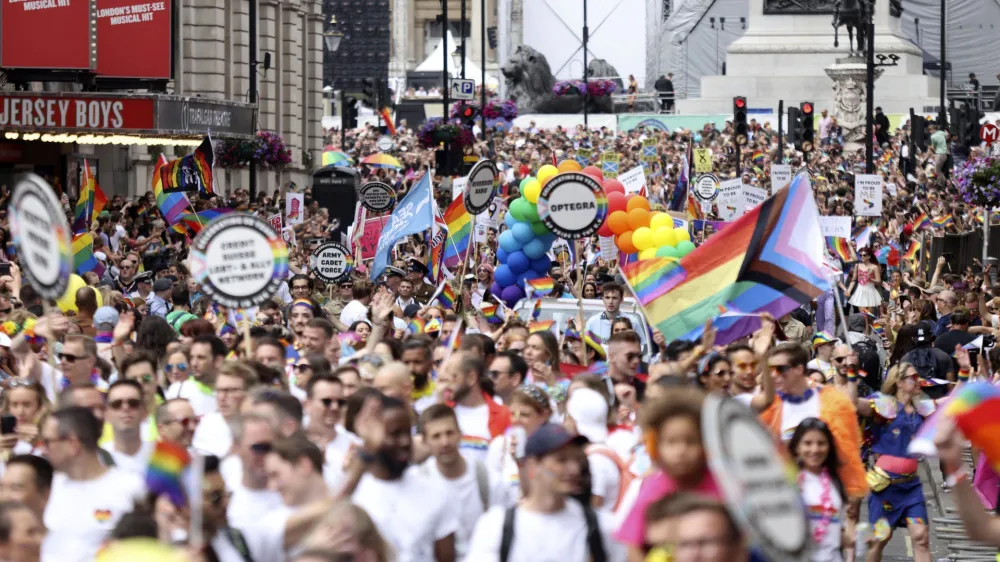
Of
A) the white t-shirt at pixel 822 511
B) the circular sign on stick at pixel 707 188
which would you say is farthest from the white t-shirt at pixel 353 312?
the circular sign on stick at pixel 707 188

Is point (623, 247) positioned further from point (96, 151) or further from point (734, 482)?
point (96, 151)

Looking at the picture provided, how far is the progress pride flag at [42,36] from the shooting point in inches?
1117

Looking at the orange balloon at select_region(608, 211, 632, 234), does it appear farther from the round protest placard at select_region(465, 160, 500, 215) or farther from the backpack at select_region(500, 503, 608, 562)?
the backpack at select_region(500, 503, 608, 562)

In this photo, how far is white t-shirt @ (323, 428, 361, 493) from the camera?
789 centimetres

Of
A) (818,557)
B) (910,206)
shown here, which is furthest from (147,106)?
(818,557)

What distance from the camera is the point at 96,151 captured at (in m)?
33.8

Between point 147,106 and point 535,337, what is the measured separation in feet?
54.7

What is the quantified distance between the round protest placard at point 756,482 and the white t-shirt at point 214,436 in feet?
12.1

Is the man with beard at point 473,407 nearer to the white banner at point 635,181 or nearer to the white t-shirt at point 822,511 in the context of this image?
the white t-shirt at point 822,511

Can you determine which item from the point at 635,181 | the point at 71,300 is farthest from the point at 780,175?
the point at 71,300

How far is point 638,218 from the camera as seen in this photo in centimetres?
1748

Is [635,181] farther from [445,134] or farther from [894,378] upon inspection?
[445,134]

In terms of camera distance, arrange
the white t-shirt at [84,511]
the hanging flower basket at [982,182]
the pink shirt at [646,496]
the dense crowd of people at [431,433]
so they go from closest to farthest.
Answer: the pink shirt at [646,496] → the dense crowd of people at [431,433] → the white t-shirt at [84,511] → the hanging flower basket at [982,182]

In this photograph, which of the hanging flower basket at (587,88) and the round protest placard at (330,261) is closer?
the round protest placard at (330,261)
